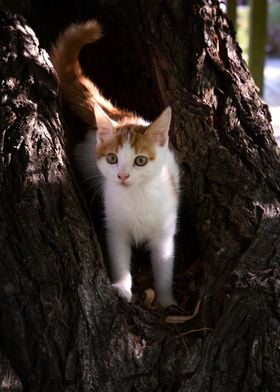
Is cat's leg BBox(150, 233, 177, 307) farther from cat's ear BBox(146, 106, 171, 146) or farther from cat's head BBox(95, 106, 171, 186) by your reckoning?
cat's ear BBox(146, 106, 171, 146)

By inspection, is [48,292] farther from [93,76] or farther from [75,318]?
[93,76]

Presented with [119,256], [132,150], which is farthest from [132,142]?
[119,256]

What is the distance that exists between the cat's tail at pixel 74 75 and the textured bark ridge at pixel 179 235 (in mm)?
252

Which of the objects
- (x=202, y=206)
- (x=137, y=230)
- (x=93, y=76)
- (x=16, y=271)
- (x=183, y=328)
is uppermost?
(x=93, y=76)

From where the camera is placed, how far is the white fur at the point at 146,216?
2.34 meters

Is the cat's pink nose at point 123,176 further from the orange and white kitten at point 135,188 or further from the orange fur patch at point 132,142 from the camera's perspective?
the orange fur patch at point 132,142

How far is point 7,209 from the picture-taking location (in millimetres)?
1966

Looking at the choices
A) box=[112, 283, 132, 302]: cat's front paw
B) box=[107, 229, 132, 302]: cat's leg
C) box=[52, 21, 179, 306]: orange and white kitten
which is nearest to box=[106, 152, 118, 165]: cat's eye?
box=[52, 21, 179, 306]: orange and white kitten

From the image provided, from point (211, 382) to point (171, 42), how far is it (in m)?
Result: 1.57

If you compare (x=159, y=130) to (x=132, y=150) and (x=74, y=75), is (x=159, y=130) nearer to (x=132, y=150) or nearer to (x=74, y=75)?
(x=132, y=150)

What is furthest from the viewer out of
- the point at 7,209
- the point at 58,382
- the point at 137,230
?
the point at 137,230

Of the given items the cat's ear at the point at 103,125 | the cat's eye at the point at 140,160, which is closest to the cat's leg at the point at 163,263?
the cat's eye at the point at 140,160

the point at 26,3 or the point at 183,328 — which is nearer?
the point at 183,328

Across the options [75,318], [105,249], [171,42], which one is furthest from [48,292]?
[171,42]
